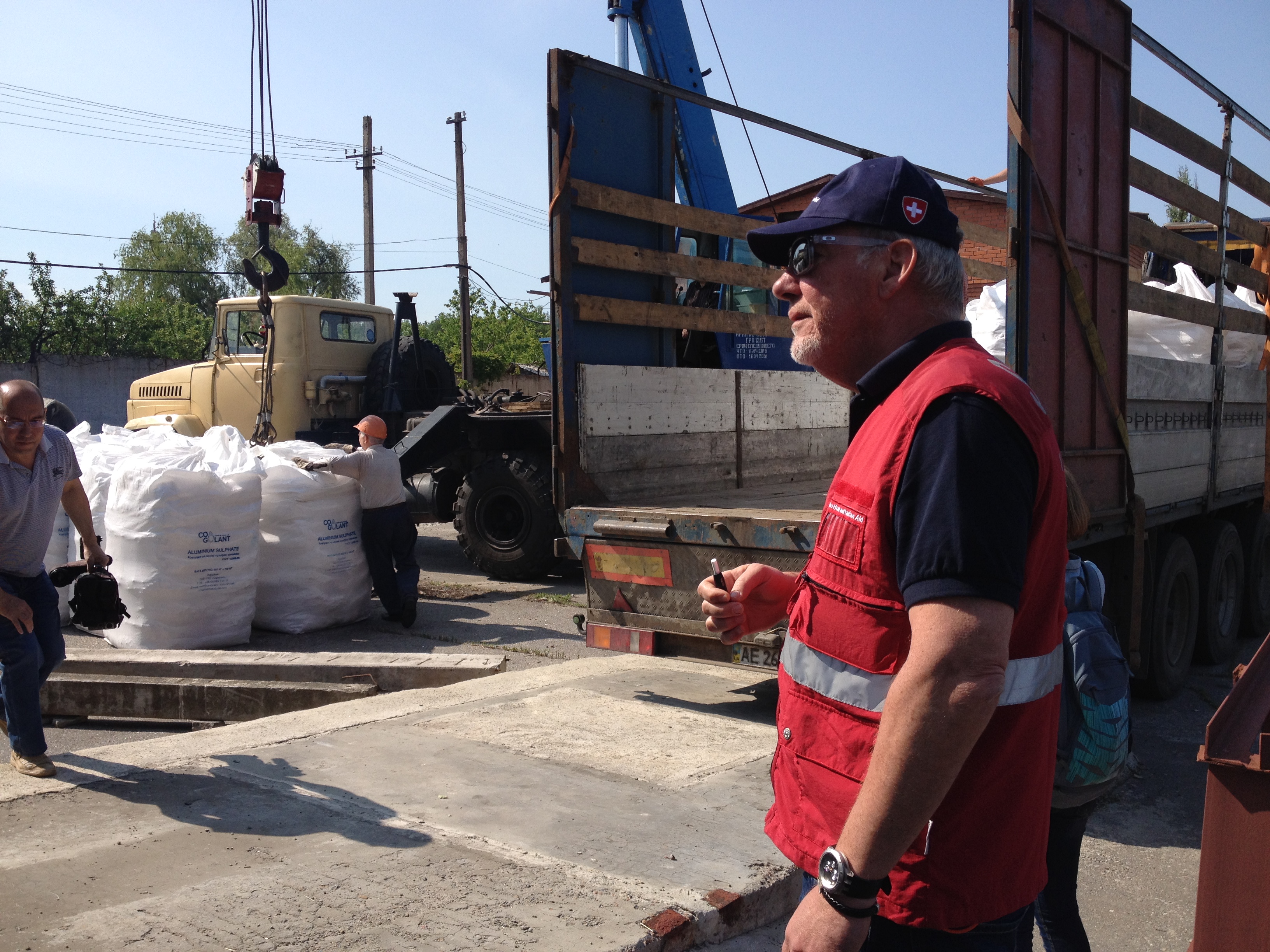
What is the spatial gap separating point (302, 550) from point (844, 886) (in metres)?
7.13

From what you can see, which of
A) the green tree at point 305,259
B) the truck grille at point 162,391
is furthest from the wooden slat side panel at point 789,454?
the green tree at point 305,259

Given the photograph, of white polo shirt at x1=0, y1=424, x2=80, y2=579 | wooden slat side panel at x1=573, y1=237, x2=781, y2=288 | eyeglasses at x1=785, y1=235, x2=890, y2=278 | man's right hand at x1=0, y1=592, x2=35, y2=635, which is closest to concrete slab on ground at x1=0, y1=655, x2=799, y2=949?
man's right hand at x1=0, y1=592, x2=35, y2=635

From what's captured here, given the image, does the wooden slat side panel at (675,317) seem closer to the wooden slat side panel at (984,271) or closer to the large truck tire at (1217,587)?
the wooden slat side panel at (984,271)

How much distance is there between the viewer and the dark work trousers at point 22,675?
4.27m

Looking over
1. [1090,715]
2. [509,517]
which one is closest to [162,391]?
[509,517]

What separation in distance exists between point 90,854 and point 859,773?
9.20 ft

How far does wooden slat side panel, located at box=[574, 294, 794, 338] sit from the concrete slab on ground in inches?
82.2

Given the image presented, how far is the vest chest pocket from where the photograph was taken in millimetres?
1563

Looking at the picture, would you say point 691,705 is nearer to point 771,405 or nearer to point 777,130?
point 771,405

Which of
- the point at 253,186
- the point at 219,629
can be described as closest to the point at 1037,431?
the point at 219,629

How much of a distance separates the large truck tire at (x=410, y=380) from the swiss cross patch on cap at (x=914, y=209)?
10561mm

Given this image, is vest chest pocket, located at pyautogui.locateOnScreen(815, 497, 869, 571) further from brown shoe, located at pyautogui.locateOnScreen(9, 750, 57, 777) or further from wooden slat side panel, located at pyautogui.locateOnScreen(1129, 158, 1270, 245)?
wooden slat side panel, located at pyautogui.locateOnScreen(1129, 158, 1270, 245)

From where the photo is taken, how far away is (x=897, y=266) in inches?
66.7

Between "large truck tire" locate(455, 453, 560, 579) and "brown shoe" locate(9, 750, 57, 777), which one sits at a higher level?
"large truck tire" locate(455, 453, 560, 579)
